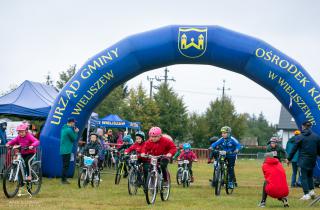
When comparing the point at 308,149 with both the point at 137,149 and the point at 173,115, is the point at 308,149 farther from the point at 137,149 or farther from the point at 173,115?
the point at 173,115

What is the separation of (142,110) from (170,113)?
3.29 metres

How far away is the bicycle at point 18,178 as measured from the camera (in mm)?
12236

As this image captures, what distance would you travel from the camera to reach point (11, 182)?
12.4 meters

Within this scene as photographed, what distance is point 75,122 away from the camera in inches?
717

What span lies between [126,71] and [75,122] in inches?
89.8

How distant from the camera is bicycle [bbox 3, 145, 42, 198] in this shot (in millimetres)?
12236

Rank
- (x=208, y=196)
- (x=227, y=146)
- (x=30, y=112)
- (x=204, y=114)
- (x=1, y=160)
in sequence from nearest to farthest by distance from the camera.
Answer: (x=208, y=196)
(x=227, y=146)
(x=1, y=160)
(x=30, y=112)
(x=204, y=114)

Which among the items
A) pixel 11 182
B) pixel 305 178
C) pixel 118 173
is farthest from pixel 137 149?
Result: pixel 305 178

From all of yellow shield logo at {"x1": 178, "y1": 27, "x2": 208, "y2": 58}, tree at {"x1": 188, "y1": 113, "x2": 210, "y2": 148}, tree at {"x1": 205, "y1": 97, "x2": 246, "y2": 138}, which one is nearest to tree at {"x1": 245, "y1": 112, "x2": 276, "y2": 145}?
Result: tree at {"x1": 205, "y1": 97, "x2": 246, "y2": 138}

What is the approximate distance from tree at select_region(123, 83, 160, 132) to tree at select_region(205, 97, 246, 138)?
9.02 meters

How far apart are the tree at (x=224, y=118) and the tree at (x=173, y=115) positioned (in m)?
5.55

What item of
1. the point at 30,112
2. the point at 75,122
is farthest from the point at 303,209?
the point at 30,112

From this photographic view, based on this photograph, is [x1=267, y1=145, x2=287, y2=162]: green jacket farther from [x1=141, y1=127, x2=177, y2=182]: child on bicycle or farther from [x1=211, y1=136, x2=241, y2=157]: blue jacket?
[x1=141, y1=127, x2=177, y2=182]: child on bicycle

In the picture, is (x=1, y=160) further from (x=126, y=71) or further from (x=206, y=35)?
(x=206, y=35)
